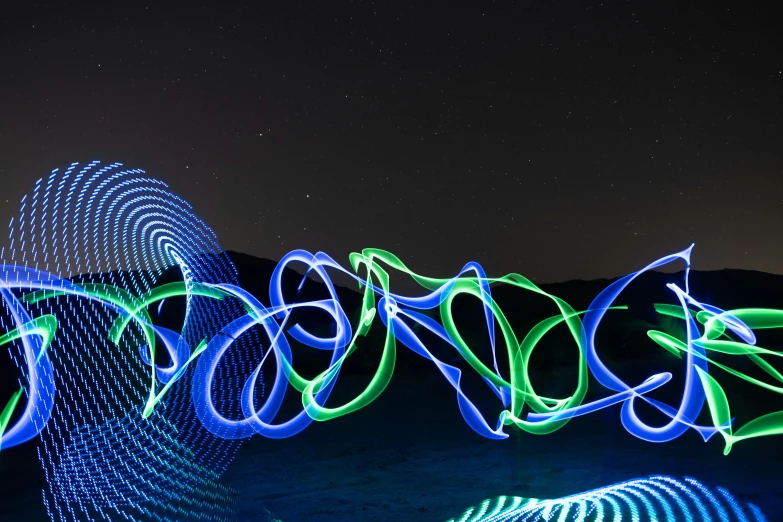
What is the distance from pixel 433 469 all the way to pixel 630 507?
6.48 ft

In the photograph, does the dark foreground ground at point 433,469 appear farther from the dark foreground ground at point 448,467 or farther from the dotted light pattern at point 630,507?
the dotted light pattern at point 630,507

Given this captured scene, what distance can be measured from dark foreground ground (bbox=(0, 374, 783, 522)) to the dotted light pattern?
0.15 meters

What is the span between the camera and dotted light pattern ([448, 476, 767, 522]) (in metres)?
4.79

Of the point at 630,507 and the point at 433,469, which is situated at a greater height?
the point at 433,469

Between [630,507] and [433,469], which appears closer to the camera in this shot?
[630,507]

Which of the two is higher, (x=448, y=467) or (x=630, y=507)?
(x=448, y=467)

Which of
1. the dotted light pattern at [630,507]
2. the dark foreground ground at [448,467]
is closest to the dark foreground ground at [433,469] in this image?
the dark foreground ground at [448,467]

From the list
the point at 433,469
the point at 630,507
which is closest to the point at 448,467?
the point at 433,469

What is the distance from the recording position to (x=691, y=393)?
632 cm

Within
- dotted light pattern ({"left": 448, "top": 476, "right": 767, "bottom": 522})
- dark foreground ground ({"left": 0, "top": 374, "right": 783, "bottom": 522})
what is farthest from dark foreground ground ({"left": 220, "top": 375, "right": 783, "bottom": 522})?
dotted light pattern ({"left": 448, "top": 476, "right": 767, "bottom": 522})

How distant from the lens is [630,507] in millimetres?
5035

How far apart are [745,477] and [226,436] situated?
17.9ft

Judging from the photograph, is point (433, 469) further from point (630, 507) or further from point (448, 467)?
point (630, 507)

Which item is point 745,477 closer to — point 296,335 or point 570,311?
point 570,311
